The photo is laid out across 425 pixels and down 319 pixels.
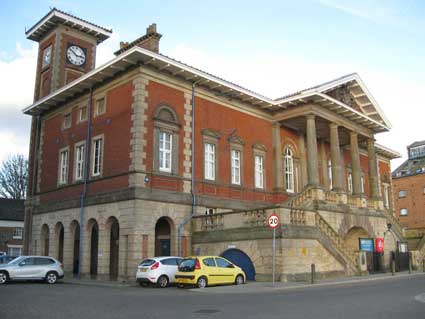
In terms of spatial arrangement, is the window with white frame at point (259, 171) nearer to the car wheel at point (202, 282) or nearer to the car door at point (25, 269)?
the car wheel at point (202, 282)

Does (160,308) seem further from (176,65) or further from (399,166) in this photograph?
(399,166)

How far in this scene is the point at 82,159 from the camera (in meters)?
28.4

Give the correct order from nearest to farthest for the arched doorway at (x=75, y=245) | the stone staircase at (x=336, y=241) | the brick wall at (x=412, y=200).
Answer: the stone staircase at (x=336, y=241)
the arched doorway at (x=75, y=245)
the brick wall at (x=412, y=200)

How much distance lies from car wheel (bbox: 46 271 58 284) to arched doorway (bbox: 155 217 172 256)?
531 cm

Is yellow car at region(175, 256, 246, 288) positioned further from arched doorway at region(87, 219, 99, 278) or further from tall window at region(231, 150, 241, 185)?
tall window at region(231, 150, 241, 185)

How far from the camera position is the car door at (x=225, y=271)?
20.0m

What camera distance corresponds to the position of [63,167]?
98.9 feet

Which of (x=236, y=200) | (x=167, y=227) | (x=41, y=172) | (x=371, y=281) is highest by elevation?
(x=41, y=172)

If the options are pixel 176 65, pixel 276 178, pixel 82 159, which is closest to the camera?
pixel 176 65

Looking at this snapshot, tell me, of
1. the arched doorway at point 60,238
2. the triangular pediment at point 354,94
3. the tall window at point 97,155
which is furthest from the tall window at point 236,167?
the arched doorway at point 60,238

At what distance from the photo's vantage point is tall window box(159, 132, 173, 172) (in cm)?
2523

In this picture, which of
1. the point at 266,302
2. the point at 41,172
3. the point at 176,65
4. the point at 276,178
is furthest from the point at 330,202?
the point at 41,172

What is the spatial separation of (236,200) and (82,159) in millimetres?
9680

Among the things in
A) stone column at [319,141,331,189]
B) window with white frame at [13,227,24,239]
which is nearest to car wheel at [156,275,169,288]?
stone column at [319,141,331,189]
